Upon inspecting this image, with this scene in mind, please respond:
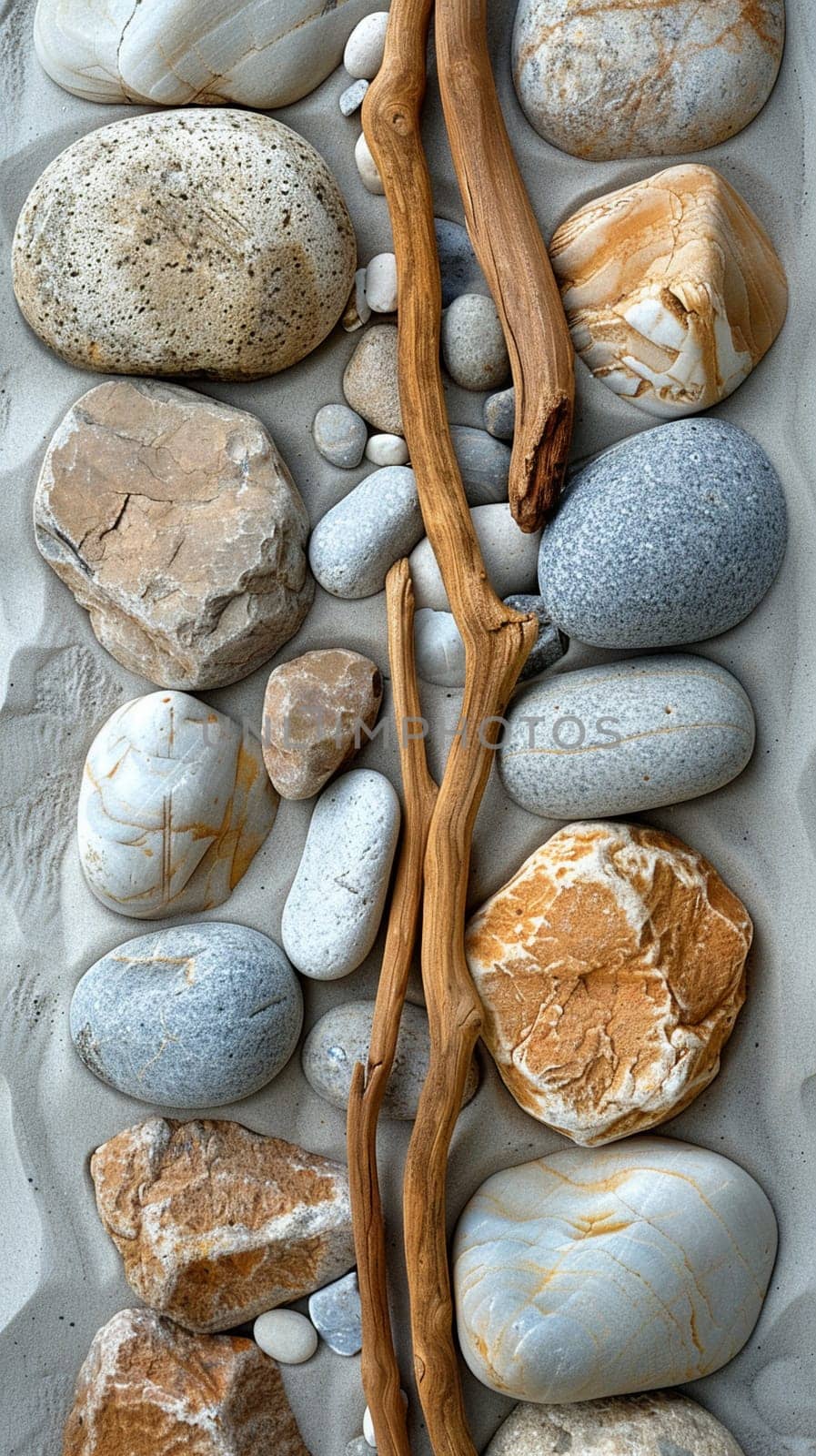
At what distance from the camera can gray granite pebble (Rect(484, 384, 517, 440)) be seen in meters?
2.06

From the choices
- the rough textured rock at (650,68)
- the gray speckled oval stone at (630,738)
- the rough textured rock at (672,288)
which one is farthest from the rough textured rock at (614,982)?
the rough textured rock at (650,68)

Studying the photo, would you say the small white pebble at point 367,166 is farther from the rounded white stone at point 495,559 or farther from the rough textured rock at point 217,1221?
Answer: the rough textured rock at point 217,1221

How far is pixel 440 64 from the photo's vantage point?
6.59 feet

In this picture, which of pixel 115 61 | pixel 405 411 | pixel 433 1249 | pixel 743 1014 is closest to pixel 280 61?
pixel 115 61

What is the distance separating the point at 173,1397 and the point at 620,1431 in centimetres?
80

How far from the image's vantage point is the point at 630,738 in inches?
76.7

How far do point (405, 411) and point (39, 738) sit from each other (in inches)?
37.7

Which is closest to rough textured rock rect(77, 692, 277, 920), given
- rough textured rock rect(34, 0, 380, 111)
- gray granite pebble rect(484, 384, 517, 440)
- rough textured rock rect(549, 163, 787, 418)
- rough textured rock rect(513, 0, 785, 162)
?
gray granite pebble rect(484, 384, 517, 440)

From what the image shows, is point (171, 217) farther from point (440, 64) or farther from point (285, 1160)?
point (285, 1160)

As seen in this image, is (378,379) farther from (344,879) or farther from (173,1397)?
(173,1397)

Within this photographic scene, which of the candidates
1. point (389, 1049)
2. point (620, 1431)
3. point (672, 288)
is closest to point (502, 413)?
point (672, 288)

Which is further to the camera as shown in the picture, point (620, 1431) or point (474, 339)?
point (474, 339)

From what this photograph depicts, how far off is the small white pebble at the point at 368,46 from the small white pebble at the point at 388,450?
0.70m

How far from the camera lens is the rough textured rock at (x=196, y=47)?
6.80 feet
